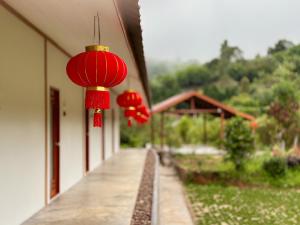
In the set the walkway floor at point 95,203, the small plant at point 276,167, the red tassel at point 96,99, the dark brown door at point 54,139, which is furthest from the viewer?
the small plant at point 276,167

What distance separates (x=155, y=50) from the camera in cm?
7288

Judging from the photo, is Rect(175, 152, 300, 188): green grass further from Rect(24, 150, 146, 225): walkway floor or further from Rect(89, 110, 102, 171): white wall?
Rect(24, 150, 146, 225): walkway floor

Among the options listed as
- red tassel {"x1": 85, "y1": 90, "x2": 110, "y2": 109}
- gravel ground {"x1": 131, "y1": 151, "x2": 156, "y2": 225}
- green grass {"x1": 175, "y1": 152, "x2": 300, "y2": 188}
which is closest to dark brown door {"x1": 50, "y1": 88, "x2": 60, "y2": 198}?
gravel ground {"x1": 131, "y1": 151, "x2": 156, "y2": 225}

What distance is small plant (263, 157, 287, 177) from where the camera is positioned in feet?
34.9

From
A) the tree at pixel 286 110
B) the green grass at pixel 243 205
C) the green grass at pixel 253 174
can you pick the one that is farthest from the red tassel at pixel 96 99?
the tree at pixel 286 110

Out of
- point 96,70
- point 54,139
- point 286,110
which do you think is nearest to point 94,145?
point 54,139

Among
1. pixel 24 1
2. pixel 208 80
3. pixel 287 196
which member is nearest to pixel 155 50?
pixel 208 80

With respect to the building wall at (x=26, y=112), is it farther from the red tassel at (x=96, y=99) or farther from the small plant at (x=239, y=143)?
the small plant at (x=239, y=143)

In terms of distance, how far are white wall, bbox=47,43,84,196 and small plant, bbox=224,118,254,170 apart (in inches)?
216

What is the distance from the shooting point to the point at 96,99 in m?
3.02

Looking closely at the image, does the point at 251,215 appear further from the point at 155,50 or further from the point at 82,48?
the point at 155,50

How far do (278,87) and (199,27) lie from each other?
50.9 m

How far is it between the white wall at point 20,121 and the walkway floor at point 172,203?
260 centimetres

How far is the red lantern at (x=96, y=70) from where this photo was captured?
284 cm
